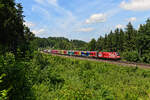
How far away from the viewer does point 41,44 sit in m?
157

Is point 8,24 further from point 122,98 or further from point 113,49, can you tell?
point 113,49

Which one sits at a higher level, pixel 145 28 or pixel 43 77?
pixel 145 28

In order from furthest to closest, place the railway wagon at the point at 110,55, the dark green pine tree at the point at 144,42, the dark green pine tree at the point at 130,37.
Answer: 1. the dark green pine tree at the point at 130,37
2. the dark green pine tree at the point at 144,42
3. the railway wagon at the point at 110,55

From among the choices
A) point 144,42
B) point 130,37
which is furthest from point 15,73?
point 130,37

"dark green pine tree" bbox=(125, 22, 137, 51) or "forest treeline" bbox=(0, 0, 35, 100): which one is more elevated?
"dark green pine tree" bbox=(125, 22, 137, 51)

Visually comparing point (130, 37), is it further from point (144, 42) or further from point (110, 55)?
point (110, 55)

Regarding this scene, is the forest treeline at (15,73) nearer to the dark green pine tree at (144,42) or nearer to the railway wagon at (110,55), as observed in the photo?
the railway wagon at (110,55)

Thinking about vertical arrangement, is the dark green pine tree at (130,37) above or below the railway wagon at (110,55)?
above

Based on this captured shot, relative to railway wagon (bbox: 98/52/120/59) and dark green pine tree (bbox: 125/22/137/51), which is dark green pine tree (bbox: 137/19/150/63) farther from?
railway wagon (bbox: 98/52/120/59)

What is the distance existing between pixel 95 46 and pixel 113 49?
27.5 meters

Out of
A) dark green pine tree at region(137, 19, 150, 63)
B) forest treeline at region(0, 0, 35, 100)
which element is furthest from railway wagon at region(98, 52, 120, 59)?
forest treeline at region(0, 0, 35, 100)

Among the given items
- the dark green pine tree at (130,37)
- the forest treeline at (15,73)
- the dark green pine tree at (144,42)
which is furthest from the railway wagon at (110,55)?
the forest treeline at (15,73)

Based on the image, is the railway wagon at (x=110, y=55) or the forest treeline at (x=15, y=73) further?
the railway wagon at (x=110, y=55)

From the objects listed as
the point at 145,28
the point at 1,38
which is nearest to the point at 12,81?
the point at 1,38
